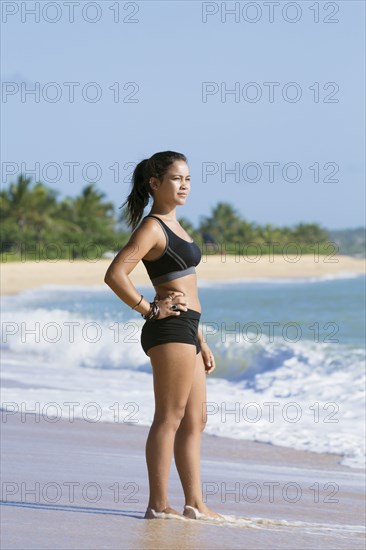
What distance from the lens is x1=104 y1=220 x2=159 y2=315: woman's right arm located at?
4508 mm

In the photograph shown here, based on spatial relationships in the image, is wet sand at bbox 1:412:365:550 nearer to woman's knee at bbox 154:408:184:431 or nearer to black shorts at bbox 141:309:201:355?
woman's knee at bbox 154:408:184:431

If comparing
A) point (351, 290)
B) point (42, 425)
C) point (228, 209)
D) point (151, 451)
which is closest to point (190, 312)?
point (151, 451)

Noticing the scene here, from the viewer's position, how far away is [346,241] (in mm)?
87750

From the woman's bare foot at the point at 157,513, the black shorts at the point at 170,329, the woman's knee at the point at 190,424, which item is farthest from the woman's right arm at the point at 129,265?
the woman's bare foot at the point at 157,513

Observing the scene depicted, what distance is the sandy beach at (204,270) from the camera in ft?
142

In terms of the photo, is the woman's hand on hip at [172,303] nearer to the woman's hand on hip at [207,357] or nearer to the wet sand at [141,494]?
the woman's hand on hip at [207,357]

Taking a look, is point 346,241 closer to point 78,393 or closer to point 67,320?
point 67,320

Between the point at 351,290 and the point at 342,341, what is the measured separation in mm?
20280

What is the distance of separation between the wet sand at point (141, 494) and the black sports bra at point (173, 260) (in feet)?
3.33

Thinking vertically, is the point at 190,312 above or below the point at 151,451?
above

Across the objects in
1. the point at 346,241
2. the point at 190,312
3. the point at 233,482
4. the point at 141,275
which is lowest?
the point at 233,482

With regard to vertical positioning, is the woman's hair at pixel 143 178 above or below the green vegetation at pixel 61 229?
below

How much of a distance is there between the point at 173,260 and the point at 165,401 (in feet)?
1.93

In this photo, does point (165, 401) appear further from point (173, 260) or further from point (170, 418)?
point (173, 260)
